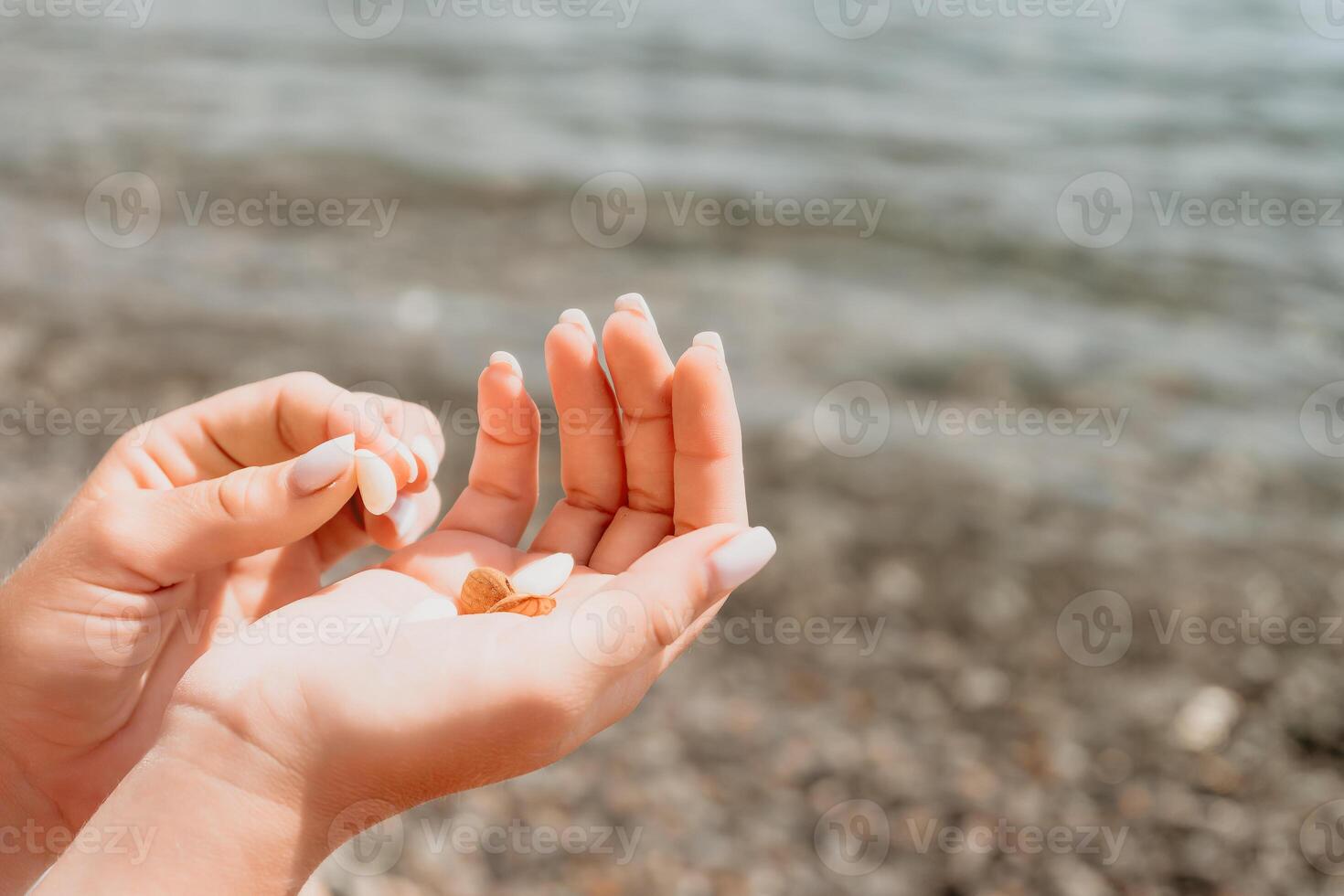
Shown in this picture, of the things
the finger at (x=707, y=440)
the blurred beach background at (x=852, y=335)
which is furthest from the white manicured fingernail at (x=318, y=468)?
the blurred beach background at (x=852, y=335)

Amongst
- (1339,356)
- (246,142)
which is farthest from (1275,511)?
(246,142)

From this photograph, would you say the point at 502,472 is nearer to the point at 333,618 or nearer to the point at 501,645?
the point at 333,618

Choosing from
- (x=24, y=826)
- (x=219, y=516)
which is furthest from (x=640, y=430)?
(x=24, y=826)

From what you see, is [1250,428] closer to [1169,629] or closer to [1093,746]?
[1169,629]

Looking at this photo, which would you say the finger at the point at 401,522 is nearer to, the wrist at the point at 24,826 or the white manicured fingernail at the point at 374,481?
the white manicured fingernail at the point at 374,481

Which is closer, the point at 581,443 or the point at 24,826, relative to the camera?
the point at 24,826

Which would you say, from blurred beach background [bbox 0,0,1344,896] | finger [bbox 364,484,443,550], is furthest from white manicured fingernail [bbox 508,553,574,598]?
A: blurred beach background [bbox 0,0,1344,896]
